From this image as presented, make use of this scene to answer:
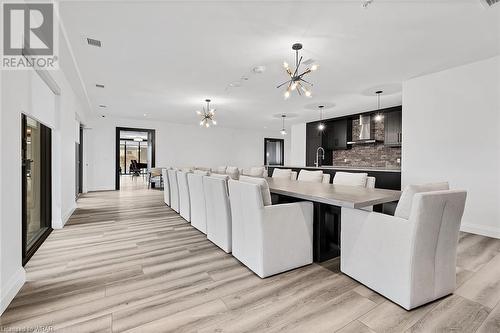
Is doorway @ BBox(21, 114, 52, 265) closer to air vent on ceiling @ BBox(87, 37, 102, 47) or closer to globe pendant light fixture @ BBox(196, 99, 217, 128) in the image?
air vent on ceiling @ BBox(87, 37, 102, 47)

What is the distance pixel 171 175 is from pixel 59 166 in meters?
1.79

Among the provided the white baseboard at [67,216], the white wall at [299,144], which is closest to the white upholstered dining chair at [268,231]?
the white baseboard at [67,216]

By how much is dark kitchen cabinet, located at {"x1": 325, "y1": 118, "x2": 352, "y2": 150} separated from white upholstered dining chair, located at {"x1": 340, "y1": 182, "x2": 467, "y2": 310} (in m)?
6.57

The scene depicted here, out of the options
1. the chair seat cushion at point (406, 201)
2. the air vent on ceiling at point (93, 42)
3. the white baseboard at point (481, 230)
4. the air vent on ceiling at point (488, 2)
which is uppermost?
the air vent on ceiling at point (93, 42)

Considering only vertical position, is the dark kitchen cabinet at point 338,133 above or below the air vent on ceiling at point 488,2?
below

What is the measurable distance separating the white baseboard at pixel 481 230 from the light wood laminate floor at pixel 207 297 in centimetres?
81

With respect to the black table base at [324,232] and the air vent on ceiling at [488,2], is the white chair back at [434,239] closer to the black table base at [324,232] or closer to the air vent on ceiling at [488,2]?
the black table base at [324,232]

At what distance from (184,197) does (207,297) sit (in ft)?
7.95

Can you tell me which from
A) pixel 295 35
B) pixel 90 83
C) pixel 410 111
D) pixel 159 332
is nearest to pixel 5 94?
pixel 159 332

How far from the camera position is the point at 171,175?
4.75 meters

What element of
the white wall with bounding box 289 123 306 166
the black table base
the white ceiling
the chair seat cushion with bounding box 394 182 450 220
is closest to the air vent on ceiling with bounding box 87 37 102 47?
the white ceiling

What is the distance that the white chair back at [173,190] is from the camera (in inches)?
178

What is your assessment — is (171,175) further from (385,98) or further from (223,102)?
(385,98)

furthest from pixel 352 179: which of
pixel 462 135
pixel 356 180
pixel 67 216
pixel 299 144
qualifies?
pixel 299 144
